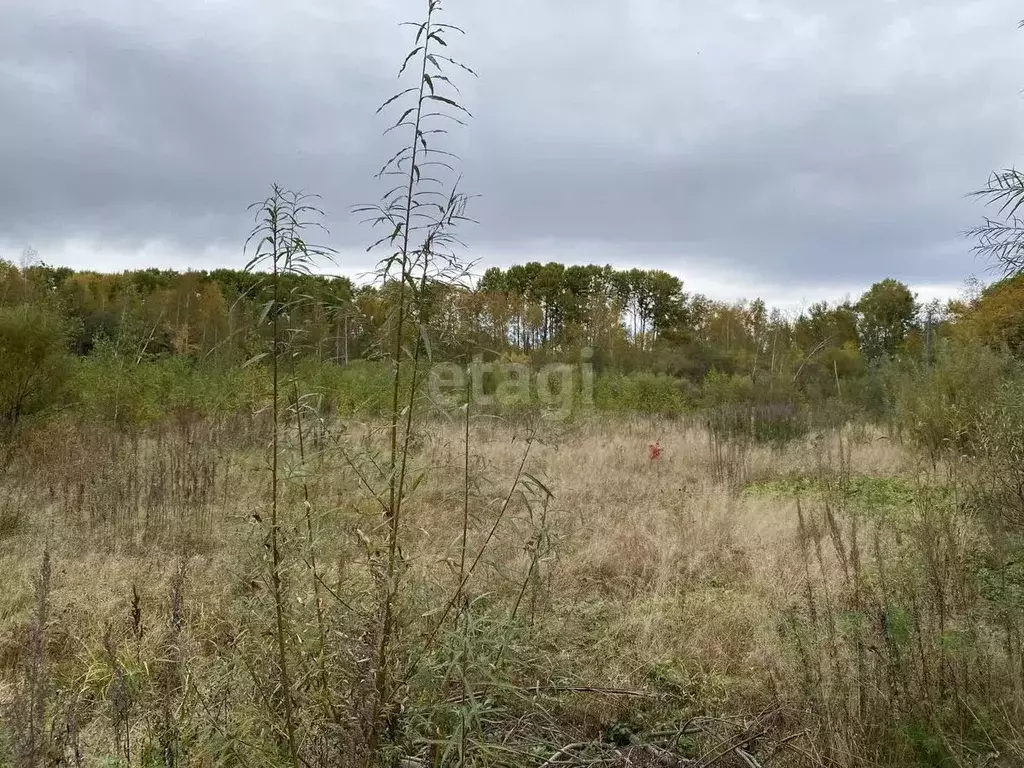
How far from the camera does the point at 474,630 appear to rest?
5.90 ft

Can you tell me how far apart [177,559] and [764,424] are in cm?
932

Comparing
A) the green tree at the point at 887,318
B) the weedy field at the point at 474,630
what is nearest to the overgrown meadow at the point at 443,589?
the weedy field at the point at 474,630

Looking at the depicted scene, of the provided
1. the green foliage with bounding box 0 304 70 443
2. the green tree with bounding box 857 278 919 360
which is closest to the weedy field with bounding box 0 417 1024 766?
the green foliage with bounding box 0 304 70 443

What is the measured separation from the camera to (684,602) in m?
3.81

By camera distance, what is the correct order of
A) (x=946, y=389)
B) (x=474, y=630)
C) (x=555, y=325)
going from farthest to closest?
(x=555, y=325) → (x=946, y=389) → (x=474, y=630)

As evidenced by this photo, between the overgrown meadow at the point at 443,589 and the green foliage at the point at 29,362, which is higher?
the green foliage at the point at 29,362

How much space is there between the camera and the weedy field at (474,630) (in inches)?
70.5

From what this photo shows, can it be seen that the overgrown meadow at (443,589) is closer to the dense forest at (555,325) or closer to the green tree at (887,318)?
the dense forest at (555,325)

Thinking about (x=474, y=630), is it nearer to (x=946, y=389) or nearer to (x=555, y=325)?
(x=946, y=389)

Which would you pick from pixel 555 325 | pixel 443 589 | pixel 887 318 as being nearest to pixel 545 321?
pixel 555 325

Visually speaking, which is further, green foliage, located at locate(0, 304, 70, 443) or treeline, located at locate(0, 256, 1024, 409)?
green foliage, located at locate(0, 304, 70, 443)

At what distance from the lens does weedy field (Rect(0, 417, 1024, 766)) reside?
179 cm

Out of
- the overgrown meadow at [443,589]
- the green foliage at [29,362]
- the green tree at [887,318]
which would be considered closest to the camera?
the overgrown meadow at [443,589]

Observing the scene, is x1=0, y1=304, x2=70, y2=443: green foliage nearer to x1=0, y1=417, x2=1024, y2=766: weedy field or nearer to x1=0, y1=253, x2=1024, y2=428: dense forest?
x1=0, y1=253, x2=1024, y2=428: dense forest
